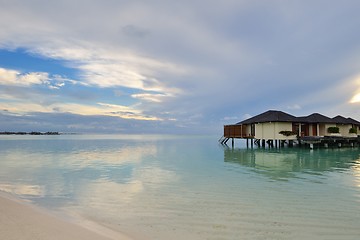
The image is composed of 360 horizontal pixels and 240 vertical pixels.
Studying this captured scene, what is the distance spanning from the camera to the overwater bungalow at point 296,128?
1166 inches

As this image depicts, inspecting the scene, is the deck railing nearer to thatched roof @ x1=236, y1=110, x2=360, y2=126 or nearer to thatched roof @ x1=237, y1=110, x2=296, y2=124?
thatched roof @ x1=236, y1=110, x2=360, y2=126

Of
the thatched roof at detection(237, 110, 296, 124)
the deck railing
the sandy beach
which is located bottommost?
the sandy beach

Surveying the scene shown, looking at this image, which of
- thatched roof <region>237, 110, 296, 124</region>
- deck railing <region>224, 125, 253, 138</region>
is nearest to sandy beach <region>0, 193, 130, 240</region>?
thatched roof <region>237, 110, 296, 124</region>

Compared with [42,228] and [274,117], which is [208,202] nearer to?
[42,228]

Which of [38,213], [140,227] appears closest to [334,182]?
[140,227]

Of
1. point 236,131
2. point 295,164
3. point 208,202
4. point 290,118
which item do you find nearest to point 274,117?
point 290,118

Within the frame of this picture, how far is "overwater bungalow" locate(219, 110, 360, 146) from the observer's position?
29609 millimetres

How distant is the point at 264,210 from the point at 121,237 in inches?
149

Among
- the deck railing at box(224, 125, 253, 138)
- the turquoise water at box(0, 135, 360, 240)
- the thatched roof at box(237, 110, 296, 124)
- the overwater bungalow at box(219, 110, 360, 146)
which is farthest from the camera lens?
the deck railing at box(224, 125, 253, 138)

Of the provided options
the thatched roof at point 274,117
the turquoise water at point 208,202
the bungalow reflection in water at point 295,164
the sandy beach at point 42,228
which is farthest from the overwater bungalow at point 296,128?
the sandy beach at point 42,228

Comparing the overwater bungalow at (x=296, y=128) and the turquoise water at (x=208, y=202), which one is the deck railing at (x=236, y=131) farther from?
the turquoise water at (x=208, y=202)

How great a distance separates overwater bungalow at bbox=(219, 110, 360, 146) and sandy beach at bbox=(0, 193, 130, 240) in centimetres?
2673

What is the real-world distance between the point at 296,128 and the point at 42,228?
31867 millimetres

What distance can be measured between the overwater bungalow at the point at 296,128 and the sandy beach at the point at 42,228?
26.7 metres
